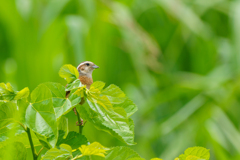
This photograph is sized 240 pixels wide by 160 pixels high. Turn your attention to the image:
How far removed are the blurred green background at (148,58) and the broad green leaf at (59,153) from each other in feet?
3.52

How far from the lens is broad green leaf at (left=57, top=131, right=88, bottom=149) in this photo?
11.4 inches

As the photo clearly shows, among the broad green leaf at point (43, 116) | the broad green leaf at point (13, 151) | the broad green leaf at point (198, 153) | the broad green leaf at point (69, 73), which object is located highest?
the broad green leaf at point (69, 73)

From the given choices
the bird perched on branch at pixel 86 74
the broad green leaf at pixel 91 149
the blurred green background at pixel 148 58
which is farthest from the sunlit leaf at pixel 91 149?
the blurred green background at pixel 148 58

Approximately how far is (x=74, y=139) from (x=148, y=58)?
1487mm

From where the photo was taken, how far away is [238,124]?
183cm

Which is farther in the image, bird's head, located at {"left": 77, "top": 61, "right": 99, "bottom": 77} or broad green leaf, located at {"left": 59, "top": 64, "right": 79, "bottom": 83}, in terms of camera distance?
bird's head, located at {"left": 77, "top": 61, "right": 99, "bottom": 77}

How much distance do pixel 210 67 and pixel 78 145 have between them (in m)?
1.76

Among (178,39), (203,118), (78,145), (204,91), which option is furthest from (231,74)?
(78,145)

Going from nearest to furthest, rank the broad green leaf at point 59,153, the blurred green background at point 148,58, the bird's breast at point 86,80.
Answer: the broad green leaf at point 59,153
the bird's breast at point 86,80
the blurred green background at point 148,58

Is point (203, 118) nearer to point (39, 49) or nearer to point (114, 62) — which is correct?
point (114, 62)

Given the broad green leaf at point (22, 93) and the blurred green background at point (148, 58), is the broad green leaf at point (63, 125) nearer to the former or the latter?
the broad green leaf at point (22, 93)

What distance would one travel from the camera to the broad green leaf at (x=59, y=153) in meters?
0.25

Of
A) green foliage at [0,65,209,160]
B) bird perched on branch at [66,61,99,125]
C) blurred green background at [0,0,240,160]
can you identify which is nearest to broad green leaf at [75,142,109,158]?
green foliage at [0,65,209,160]

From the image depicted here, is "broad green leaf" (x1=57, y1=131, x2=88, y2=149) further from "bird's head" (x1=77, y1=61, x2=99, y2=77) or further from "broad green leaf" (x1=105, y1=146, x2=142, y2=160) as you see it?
"bird's head" (x1=77, y1=61, x2=99, y2=77)
